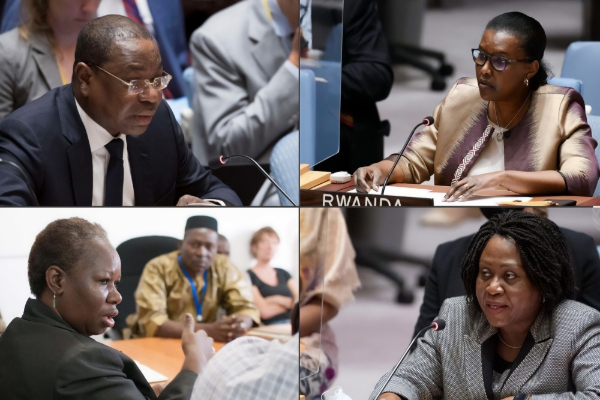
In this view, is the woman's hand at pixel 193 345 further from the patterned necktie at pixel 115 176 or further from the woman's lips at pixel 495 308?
the woman's lips at pixel 495 308

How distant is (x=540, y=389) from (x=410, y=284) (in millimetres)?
551

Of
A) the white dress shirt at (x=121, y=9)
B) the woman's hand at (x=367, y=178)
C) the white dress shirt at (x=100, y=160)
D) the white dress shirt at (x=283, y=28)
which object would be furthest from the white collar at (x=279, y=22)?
the white dress shirt at (x=100, y=160)

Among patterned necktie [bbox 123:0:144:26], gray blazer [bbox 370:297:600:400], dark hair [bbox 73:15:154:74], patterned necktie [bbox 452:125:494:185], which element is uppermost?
patterned necktie [bbox 123:0:144:26]

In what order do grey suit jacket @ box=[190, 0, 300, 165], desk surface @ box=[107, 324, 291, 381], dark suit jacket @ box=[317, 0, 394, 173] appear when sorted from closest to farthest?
1. desk surface @ box=[107, 324, 291, 381]
2. grey suit jacket @ box=[190, 0, 300, 165]
3. dark suit jacket @ box=[317, 0, 394, 173]

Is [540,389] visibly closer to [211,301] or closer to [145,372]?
[211,301]

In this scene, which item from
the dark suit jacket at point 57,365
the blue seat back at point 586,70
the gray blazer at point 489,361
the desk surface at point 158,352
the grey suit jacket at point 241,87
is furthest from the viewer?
the blue seat back at point 586,70

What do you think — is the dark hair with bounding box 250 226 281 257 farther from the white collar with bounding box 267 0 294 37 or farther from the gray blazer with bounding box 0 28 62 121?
the gray blazer with bounding box 0 28 62 121

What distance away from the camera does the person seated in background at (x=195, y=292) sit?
2.89 meters

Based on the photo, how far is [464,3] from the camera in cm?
318

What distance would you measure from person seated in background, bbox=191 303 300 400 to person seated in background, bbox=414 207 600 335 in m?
0.48

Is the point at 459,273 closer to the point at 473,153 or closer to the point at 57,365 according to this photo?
the point at 473,153

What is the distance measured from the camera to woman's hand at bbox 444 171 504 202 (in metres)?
2.87

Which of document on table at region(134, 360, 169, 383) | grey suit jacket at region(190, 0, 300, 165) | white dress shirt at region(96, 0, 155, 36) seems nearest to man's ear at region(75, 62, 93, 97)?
white dress shirt at region(96, 0, 155, 36)

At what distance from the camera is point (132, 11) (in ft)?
9.27
